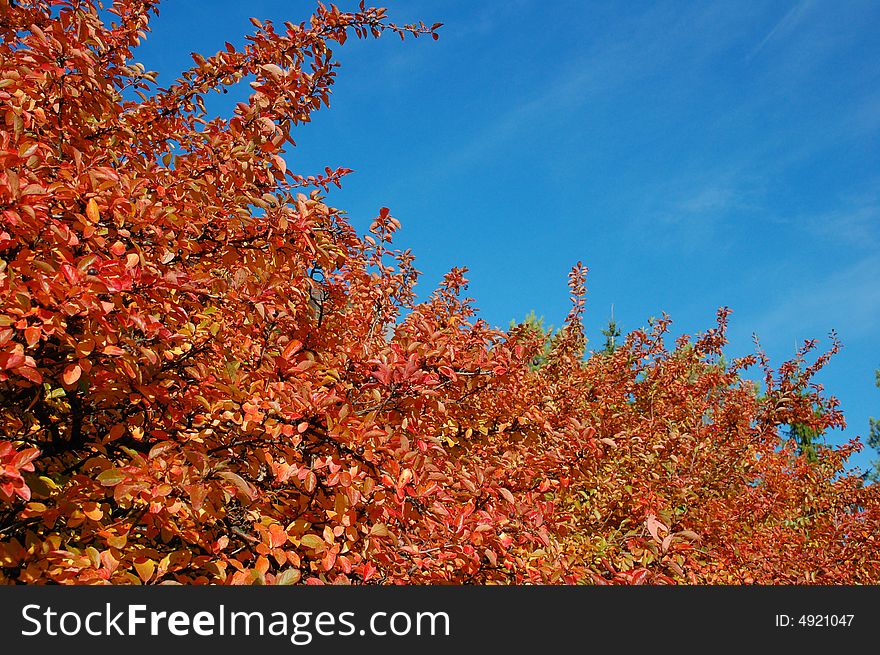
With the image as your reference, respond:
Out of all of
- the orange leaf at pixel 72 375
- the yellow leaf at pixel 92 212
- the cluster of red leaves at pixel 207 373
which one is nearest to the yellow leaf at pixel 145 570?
the cluster of red leaves at pixel 207 373

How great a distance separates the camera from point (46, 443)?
9.59ft

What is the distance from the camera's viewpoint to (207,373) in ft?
8.96

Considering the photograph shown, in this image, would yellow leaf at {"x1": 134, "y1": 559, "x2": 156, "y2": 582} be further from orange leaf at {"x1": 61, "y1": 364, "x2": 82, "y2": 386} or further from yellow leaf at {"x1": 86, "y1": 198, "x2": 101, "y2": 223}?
yellow leaf at {"x1": 86, "y1": 198, "x2": 101, "y2": 223}

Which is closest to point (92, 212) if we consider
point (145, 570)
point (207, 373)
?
point (207, 373)

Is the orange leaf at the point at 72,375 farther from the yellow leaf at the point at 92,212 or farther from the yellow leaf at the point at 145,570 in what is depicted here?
the yellow leaf at the point at 145,570

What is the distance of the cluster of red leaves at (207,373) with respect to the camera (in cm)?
222

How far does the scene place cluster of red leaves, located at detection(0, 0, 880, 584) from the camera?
87.6 inches

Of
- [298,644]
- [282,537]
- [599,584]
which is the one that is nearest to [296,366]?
[282,537]

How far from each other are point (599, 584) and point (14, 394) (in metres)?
2.98

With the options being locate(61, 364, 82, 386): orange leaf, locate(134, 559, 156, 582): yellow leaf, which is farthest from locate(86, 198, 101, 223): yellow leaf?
locate(134, 559, 156, 582): yellow leaf

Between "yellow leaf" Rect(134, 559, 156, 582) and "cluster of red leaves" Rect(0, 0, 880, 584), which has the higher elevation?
"cluster of red leaves" Rect(0, 0, 880, 584)

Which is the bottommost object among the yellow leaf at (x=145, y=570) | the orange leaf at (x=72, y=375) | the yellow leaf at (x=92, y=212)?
the yellow leaf at (x=145, y=570)

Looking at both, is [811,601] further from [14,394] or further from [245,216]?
[14,394]

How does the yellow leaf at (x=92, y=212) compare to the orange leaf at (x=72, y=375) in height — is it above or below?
above
